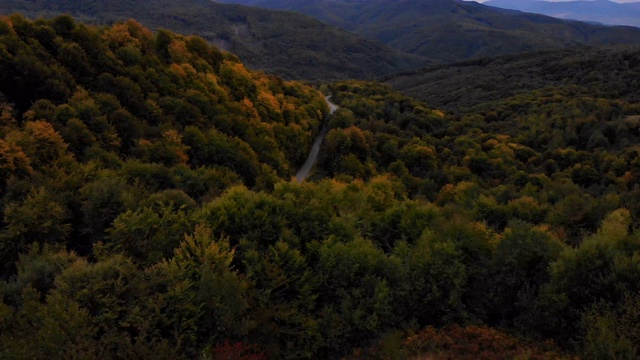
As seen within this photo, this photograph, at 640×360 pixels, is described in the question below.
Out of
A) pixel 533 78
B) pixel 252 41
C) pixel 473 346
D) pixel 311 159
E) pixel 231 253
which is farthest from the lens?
pixel 252 41

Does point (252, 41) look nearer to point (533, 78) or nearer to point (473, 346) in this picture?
point (533, 78)

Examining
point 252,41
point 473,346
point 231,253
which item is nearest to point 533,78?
point 473,346

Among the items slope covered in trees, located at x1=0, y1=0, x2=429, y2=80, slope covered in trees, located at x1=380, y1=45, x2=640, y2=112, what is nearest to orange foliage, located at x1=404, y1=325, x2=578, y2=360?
slope covered in trees, located at x1=380, y1=45, x2=640, y2=112

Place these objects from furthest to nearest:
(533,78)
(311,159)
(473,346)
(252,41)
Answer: (252,41)
(533,78)
(311,159)
(473,346)

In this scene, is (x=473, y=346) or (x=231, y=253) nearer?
(x=473, y=346)

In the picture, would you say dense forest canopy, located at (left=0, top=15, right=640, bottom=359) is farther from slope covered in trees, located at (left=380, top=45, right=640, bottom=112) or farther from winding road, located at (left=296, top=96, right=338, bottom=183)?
slope covered in trees, located at (left=380, top=45, right=640, bottom=112)

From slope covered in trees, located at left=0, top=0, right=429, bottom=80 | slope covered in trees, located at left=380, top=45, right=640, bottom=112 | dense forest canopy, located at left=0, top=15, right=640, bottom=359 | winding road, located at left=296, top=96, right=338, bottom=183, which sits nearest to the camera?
dense forest canopy, located at left=0, top=15, right=640, bottom=359

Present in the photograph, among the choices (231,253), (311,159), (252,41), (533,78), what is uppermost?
(533,78)

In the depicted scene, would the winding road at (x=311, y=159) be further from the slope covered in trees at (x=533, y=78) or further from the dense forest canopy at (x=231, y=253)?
the slope covered in trees at (x=533, y=78)

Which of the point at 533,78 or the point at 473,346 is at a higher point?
the point at 533,78
